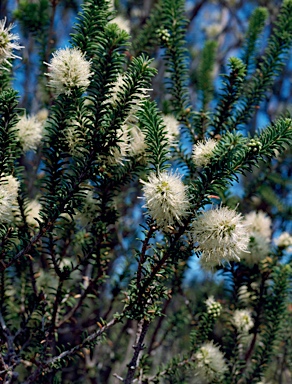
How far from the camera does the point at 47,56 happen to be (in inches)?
107

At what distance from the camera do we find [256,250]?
2.44m

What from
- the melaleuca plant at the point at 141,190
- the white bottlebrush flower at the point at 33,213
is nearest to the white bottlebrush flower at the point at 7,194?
the melaleuca plant at the point at 141,190

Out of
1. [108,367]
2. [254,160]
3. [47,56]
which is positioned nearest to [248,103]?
[254,160]

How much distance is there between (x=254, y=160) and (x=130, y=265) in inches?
43.6

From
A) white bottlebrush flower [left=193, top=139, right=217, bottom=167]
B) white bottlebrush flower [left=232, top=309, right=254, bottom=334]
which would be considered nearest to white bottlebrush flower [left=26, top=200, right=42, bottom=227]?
white bottlebrush flower [left=193, top=139, right=217, bottom=167]

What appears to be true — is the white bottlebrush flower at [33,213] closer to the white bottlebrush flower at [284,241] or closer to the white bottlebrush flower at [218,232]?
the white bottlebrush flower at [218,232]

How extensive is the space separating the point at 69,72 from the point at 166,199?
0.61 m

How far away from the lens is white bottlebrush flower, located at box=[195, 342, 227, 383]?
2139mm

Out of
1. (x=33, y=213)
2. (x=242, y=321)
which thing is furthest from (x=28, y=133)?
(x=242, y=321)

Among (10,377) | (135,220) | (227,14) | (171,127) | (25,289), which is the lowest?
(10,377)

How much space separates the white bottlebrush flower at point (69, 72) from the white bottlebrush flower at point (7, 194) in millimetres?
418

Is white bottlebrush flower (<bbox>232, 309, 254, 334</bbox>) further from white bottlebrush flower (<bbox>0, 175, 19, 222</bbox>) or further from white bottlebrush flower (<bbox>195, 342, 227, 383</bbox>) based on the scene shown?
white bottlebrush flower (<bbox>0, 175, 19, 222</bbox>)

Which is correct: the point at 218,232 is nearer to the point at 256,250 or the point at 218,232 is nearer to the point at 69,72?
the point at 69,72

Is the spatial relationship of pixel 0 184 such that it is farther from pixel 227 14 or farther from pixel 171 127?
pixel 227 14
